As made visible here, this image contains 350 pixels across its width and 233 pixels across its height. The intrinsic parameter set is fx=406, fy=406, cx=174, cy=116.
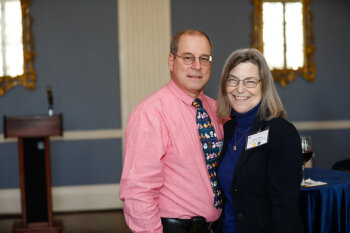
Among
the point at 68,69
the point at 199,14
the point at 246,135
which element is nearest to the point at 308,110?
the point at 199,14

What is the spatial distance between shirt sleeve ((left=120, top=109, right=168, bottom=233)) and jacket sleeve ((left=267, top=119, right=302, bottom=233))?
495mm

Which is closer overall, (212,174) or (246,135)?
(246,135)

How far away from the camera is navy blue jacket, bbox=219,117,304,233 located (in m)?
1.58

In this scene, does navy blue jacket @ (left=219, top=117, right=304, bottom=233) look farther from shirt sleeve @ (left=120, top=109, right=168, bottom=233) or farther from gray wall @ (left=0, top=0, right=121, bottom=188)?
gray wall @ (left=0, top=0, right=121, bottom=188)

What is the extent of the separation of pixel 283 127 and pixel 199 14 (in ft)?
13.4

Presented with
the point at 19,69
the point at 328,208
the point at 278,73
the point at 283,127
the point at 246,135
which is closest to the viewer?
the point at 283,127

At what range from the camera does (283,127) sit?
1635 mm

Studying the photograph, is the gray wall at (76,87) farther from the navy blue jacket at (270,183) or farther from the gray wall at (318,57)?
the navy blue jacket at (270,183)

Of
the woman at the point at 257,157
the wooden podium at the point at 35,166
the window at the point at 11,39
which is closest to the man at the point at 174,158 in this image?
the woman at the point at 257,157

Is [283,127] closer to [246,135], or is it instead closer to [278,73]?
[246,135]

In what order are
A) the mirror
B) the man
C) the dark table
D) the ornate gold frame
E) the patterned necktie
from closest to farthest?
the man, the patterned necktie, the dark table, the mirror, the ornate gold frame

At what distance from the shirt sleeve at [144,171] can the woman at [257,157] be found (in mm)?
295

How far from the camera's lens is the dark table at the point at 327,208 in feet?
7.32

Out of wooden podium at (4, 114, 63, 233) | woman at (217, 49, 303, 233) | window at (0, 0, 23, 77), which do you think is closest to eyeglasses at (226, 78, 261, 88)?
woman at (217, 49, 303, 233)
